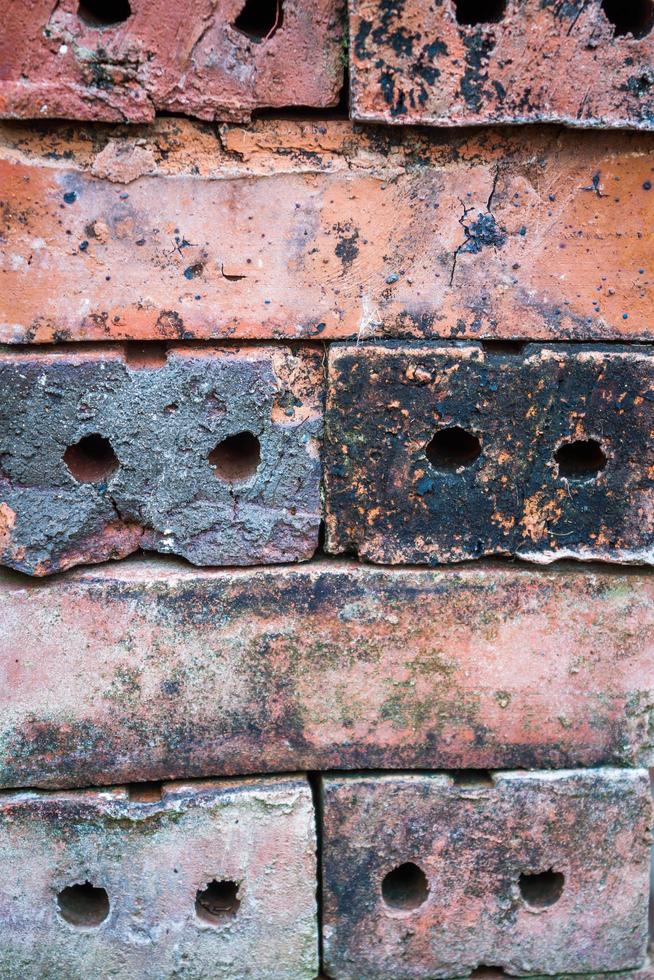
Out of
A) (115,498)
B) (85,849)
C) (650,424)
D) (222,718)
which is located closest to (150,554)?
(115,498)

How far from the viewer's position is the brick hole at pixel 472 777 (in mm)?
2248

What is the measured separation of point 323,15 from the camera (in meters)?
1.89

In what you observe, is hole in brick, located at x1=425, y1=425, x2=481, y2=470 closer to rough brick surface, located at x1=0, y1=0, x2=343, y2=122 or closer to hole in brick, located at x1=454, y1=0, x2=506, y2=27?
rough brick surface, located at x1=0, y1=0, x2=343, y2=122

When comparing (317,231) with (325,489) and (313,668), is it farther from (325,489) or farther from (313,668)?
(313,668)

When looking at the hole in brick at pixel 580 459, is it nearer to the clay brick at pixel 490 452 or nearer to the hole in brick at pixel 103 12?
the clay brick at pixel 490 452

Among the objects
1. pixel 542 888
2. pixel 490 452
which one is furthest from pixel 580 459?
pixel 542 888

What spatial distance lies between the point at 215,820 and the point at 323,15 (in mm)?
1949

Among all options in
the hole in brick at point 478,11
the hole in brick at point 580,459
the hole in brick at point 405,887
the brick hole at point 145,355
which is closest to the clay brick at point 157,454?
the brick hole at point 145,355

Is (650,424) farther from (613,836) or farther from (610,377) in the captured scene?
(613,836)

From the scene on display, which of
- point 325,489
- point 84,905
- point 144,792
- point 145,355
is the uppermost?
point 145,355

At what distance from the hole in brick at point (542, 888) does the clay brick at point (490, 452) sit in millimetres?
929

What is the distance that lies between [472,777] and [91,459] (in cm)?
131

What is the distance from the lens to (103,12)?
2012mm

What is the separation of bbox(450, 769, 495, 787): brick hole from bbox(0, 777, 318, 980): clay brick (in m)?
0.41
